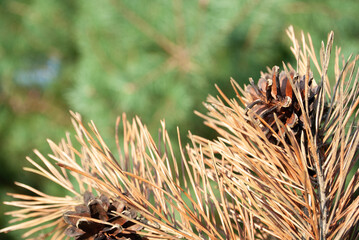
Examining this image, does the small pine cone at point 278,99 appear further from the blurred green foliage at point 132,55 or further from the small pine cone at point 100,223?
the blurred green foliage at point 132,55

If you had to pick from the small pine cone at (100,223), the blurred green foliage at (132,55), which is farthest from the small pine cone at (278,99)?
the blurred green foliage at (132,55)

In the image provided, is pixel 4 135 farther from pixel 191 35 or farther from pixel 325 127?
pixel 325 127

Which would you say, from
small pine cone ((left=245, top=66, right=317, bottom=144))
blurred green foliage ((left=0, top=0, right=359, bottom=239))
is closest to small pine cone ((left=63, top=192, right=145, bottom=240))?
small pine cone ((left=245, top=66, right=317, bottom=144))

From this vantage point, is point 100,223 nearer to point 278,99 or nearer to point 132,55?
point 278,99

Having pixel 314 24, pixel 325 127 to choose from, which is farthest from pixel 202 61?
pixel 325 127

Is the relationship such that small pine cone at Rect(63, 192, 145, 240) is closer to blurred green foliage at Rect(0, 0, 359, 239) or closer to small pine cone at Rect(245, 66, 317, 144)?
small pine cone at Rect(245, 66, 317, 144)

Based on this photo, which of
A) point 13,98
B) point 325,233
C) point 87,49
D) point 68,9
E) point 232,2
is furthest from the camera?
point 13,98
